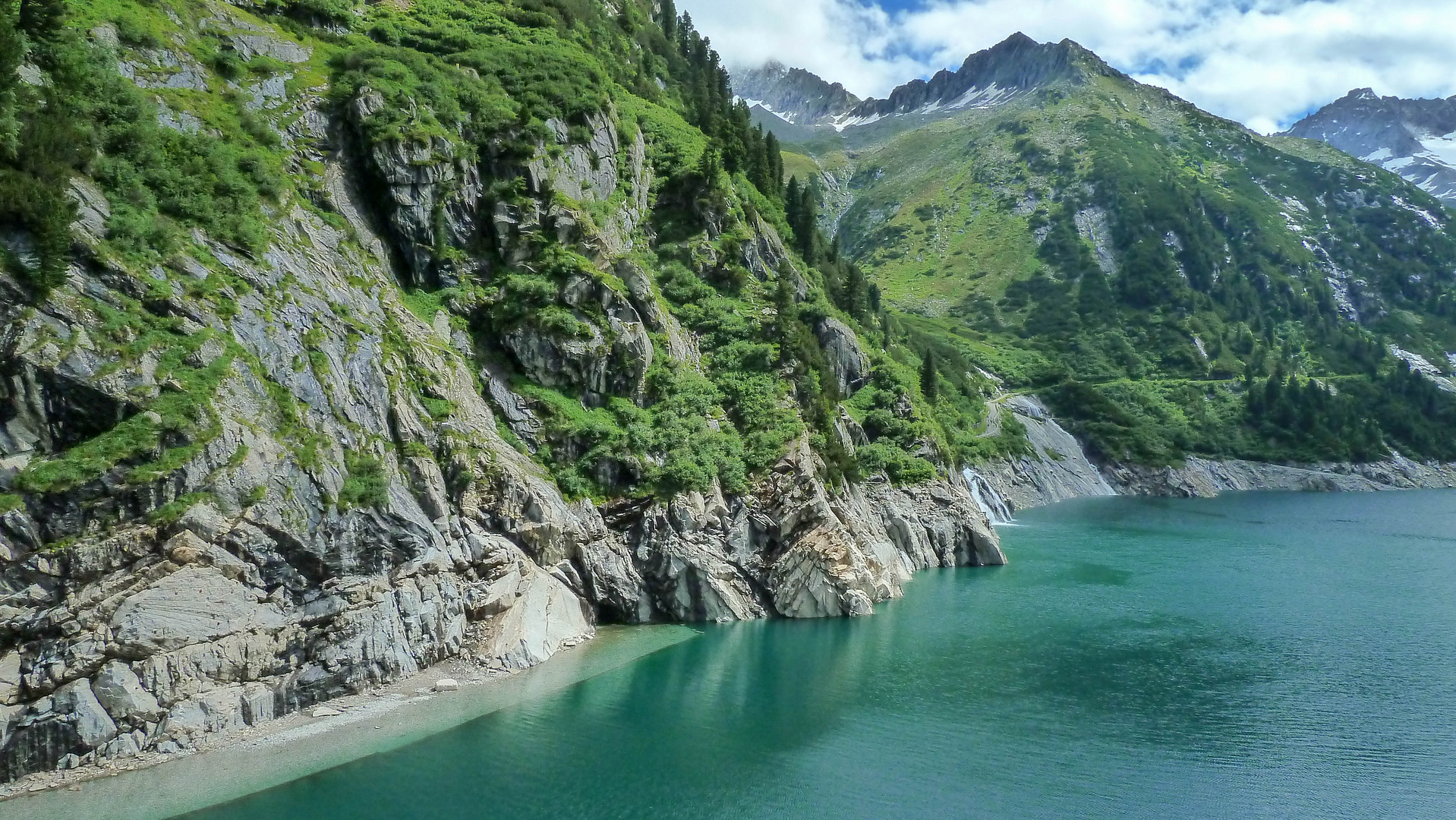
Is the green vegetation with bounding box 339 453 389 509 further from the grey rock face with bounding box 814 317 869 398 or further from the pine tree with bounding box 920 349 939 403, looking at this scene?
the pine tree with bounding box 920 349 939 403

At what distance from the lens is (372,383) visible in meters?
41.8

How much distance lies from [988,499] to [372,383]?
272 feet

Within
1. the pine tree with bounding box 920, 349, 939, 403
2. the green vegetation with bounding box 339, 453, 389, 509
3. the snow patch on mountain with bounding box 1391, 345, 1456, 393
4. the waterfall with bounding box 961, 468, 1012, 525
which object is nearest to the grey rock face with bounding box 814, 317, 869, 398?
the pine tree with bounding box 920, 349, 939, 403

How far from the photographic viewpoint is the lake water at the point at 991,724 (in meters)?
27.3

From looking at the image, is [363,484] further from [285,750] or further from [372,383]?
[285,750]

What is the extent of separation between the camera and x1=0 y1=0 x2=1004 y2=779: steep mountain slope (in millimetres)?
30312

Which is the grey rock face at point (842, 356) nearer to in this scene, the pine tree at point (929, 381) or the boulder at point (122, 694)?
the pine tree at point (929, 381)

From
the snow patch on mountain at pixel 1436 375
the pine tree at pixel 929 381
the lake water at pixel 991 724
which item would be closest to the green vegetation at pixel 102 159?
the lake water at pixel 991 724

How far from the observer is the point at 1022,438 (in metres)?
134

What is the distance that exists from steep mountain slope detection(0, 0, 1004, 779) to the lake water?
6.09 metres

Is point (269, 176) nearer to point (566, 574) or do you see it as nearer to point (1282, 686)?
point (566, 574)

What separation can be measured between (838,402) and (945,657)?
30.9 metres

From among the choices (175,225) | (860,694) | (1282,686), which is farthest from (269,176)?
(1282,686)

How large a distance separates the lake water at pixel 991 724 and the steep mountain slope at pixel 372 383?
20.0 ft
